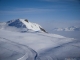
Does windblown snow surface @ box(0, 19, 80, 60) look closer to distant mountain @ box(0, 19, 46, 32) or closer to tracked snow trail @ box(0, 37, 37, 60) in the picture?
tracked snow trail @ box(0, 37, 37, 60)

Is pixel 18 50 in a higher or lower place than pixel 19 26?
higher

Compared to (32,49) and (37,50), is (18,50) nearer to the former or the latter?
(32,49)

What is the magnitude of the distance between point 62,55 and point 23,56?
0.87m

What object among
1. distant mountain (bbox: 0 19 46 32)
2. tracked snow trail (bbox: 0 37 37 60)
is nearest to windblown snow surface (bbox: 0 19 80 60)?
tracked snow trail (bbox: 0 37 37 60)

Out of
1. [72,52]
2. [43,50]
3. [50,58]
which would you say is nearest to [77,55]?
[72,52]

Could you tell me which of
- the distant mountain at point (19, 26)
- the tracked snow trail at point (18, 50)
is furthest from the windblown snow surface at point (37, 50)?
the distant mountain at point (19, 26)

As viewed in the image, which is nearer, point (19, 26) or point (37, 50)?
point (37, 50)

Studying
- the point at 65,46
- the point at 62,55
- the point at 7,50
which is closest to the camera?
the point at 62,55

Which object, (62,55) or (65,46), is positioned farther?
(65,46)

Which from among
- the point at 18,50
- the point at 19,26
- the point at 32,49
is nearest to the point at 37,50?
the point at 32,49

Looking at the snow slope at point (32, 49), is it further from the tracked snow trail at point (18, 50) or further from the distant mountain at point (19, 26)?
the distant mountain at point (19, 26)

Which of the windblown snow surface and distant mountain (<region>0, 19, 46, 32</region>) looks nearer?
the windblown snow surface

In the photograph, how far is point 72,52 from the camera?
2641 millimetres

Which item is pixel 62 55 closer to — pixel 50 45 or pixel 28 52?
pixel 50 45
